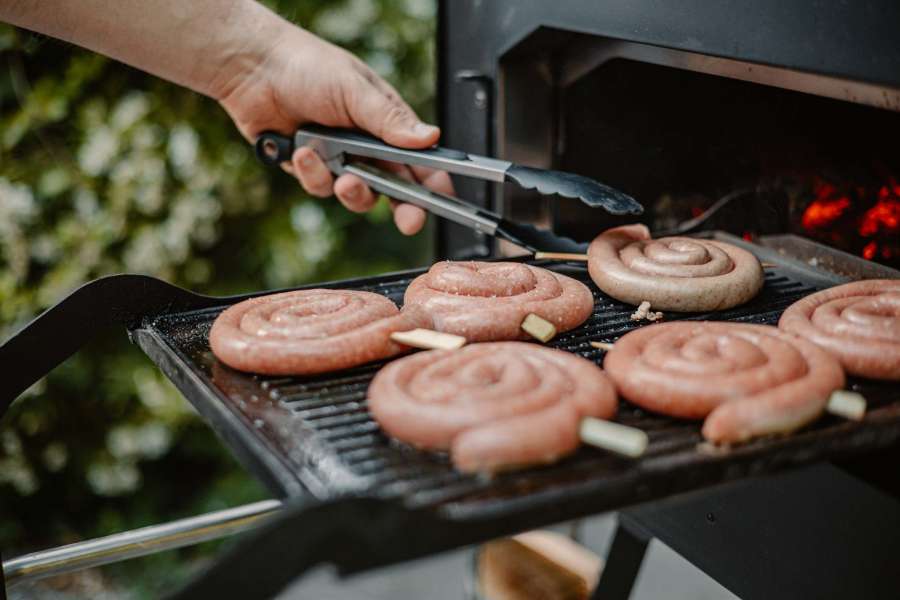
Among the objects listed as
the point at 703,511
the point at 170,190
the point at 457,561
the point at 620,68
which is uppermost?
the point at 620,68

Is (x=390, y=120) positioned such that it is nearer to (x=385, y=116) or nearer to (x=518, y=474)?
(x=385, y=116)

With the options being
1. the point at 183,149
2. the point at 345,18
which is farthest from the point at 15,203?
the point at 345,18

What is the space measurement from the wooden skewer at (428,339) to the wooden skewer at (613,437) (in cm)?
36

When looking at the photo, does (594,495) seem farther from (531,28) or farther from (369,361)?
(531,28)

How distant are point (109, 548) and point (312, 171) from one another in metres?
1.12

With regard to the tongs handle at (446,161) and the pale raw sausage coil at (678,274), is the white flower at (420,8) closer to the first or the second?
the tongs handle at (446,161)

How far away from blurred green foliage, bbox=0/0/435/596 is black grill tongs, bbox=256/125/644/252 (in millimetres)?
1054

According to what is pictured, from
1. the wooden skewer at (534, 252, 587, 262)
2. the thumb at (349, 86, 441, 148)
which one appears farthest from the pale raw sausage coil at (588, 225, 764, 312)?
the thumb at (349, 86, 441, 148)

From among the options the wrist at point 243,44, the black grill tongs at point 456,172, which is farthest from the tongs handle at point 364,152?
the wrist at point 243,44

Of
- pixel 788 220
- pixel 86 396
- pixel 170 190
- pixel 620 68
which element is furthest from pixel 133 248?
pixel 788 220

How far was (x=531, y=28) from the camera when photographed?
2.34 metres

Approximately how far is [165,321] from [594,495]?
3.49 feet

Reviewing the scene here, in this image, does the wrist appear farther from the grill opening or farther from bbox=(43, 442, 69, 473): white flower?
bbox=(43, 442, 69, 473): white flower

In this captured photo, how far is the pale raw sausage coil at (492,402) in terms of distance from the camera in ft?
4.27
